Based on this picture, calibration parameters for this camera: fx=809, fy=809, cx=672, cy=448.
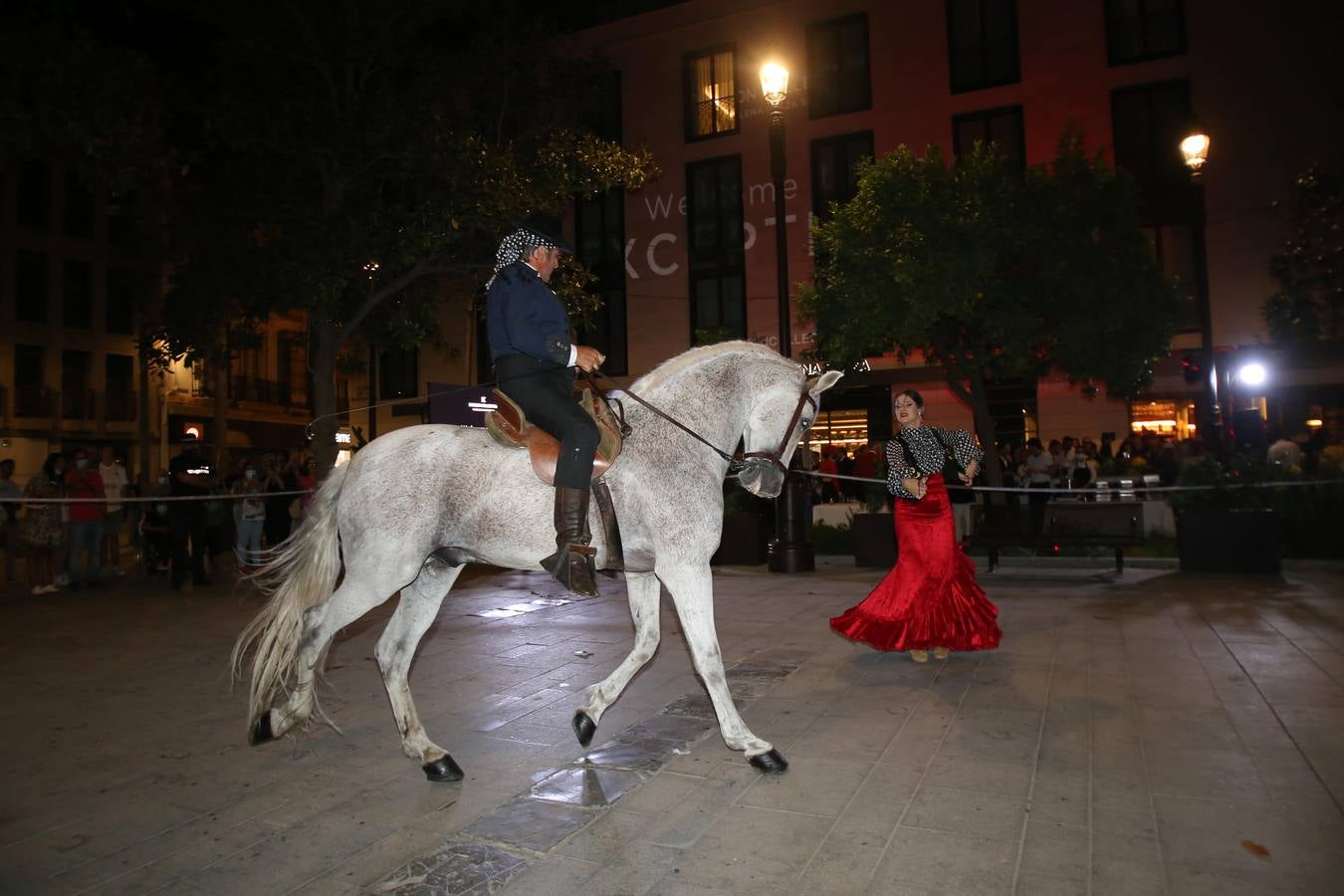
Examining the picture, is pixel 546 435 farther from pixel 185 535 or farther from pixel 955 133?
pixel 955 133

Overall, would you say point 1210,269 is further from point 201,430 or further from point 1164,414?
point 201,430

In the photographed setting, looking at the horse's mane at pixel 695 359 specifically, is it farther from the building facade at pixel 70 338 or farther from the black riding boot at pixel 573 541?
the building facade at pixel 70 338

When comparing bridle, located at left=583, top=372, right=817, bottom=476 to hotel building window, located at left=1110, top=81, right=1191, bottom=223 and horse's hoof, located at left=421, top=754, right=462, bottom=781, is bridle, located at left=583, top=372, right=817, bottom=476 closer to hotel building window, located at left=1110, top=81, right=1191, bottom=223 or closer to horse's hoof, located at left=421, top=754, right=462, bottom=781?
horse's hoof, located at left=421, top=754, right=462, bottom=781

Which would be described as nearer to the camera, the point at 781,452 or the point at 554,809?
the point at 554,809

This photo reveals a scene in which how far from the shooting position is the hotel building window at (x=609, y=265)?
28394 mm

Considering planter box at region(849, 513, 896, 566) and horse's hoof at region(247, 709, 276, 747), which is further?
planter box at region(849, 513, 896, 566)

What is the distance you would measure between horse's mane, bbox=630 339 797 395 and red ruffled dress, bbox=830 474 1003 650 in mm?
2506

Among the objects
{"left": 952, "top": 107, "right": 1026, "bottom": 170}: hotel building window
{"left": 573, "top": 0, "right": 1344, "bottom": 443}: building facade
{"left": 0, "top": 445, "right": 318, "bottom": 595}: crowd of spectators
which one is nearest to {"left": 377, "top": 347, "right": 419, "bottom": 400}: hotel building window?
{"left": 573, "top": 0, "right": 1344, "bottom": 443}: building facade

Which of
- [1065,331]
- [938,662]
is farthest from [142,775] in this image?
[1065,331]

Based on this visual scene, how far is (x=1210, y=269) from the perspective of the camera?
2166 centimetres

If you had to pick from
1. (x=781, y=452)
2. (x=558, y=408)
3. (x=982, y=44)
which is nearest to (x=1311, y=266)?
(x=982, y=44)

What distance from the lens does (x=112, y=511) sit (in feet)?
43.0

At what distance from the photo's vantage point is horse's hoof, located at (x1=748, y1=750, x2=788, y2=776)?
406 centimetres

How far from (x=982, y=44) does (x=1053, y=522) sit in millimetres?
17744
